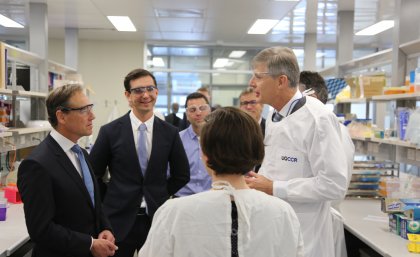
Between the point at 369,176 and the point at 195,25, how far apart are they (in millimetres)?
4847

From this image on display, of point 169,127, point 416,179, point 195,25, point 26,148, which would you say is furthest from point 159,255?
point 195,25

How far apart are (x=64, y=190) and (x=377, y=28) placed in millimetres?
6974

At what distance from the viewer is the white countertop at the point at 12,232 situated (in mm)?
2113

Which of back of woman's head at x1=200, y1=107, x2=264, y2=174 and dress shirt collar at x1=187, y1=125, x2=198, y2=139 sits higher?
back of woman's head at x1=200, y1=107, x2=264, y2=174

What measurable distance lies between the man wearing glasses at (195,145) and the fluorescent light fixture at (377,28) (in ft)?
15.6

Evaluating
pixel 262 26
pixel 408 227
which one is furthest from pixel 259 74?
pixel 262 26

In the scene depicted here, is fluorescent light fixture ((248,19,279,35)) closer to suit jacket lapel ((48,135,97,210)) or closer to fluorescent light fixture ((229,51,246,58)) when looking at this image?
fluorescent light fixture ((229,51,246,58))

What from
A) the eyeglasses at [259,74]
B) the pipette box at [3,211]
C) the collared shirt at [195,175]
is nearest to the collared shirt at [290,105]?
the eyeglasses at [259,74]

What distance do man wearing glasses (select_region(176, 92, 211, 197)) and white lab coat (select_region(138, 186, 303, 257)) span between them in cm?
173

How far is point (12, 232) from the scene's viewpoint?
238 centimetres

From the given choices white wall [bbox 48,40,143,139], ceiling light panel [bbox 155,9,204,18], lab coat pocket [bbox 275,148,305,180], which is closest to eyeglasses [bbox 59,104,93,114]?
lab coat pocket [bbox 275,148,305,180]

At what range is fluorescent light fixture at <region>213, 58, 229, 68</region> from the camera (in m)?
10.4

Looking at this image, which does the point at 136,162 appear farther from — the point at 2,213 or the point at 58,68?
the point at 58,68

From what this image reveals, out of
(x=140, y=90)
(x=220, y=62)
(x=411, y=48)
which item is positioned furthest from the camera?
(x=220, y=62)
